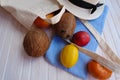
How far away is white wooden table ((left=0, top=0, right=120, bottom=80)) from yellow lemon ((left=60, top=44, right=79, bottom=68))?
0.03 m

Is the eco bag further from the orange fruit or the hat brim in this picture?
the orange fruit

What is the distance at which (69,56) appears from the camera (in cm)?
41

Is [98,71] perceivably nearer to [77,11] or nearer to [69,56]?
[69,56]

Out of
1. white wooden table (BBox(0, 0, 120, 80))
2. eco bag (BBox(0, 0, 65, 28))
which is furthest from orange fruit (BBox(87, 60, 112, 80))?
eco bag (BBox(0, 0, 65, 28))

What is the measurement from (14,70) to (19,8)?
0.16 meters

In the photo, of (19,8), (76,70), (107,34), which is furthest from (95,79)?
(19,8)

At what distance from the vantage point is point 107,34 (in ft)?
1.70

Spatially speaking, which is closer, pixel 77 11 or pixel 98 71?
pixel 98 71

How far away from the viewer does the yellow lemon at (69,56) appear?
407mm

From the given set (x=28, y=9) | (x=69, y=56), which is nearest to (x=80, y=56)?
(x=69, y=56)

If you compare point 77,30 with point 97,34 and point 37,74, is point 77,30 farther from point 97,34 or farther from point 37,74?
point 37,74

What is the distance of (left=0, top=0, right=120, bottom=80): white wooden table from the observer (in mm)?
411

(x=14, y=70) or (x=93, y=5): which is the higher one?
(x=93, y=5)

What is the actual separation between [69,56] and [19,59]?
4.7 inches
